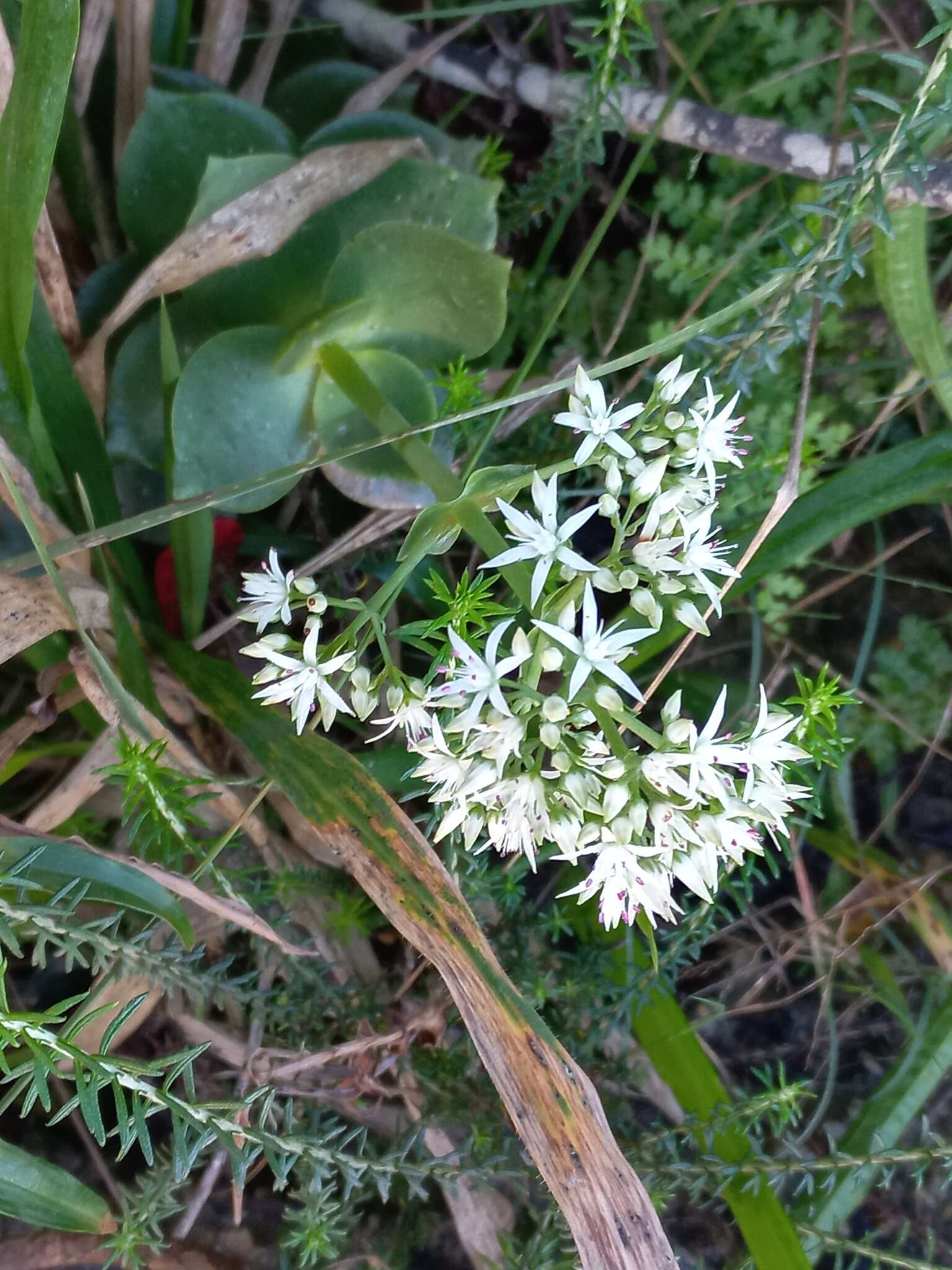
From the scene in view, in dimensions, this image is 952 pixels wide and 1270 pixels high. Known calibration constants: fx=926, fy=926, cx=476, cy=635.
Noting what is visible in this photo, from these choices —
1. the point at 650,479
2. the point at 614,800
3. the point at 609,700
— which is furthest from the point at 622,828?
the point at 650,479

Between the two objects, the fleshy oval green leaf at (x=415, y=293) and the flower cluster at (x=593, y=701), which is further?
the fleshy oval green leaf at (x=415, y=293)

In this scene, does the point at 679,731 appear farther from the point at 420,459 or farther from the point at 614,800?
the point at 420,459

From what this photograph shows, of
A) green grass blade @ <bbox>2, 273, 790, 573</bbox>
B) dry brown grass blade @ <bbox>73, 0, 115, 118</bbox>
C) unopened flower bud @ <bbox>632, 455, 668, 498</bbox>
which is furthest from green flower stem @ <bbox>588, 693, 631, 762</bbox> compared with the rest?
dry brown grass blade @ <bbox>73, 0, 115, 118</bbox>

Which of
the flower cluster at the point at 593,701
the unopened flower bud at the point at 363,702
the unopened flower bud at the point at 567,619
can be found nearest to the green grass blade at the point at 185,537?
the flower cluster at the point at 593,701

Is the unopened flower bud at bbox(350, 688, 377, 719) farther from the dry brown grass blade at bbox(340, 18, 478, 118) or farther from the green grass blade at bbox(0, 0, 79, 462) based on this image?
the dry brown grass blade at bbox(340, 18, 478, 118)

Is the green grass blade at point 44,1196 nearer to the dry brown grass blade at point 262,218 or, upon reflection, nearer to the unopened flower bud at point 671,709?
the unopened flower bud at point 671,709

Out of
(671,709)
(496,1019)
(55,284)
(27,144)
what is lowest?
(496,1019)
